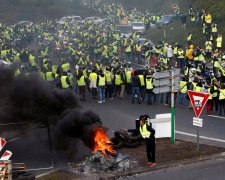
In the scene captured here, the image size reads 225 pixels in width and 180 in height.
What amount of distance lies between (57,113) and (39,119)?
0.60m

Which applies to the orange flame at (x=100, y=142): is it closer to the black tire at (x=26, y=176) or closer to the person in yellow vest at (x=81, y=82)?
the black tire at (x=26, y=176)

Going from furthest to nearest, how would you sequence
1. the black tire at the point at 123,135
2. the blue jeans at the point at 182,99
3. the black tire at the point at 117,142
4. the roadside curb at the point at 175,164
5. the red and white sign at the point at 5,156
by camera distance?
the blue jeans at the point at 182,99, the black tire at the point at 123,135, the black tire at the point at 117,142, the roadside curb at the point at 175,164, the red and white sign at the point at 5,156

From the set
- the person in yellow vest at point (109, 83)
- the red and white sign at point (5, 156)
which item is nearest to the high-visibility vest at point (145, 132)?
the red and white sign at point (5, 156)

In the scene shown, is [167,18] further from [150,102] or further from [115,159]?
[115,159]

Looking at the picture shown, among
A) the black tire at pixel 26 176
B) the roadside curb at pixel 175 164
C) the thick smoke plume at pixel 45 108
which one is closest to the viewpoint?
the black tire at pixel 26 176

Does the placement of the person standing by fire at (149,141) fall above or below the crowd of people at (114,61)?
below

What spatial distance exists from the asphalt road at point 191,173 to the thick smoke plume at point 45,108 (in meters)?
2.22

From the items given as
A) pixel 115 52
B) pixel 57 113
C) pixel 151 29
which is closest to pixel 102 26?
pixel 151 29

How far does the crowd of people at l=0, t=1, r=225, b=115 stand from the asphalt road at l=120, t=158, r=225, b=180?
231 inches

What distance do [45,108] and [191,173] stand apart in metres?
4.89

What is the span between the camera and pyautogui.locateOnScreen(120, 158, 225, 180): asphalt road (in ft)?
46.1

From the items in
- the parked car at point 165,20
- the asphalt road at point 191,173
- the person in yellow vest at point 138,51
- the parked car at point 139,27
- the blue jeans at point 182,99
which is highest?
the parked car at point 165,20

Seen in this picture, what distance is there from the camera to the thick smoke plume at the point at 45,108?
15570 millimetres

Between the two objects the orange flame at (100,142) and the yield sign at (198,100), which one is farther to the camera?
the yield sign at (198,100)
